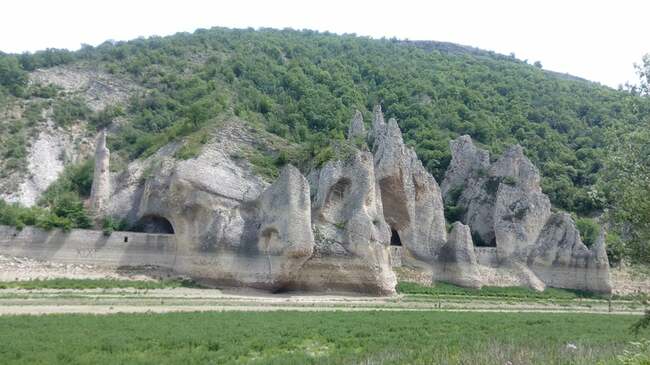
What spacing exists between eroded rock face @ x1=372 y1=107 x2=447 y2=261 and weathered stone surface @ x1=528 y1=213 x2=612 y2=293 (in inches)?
316

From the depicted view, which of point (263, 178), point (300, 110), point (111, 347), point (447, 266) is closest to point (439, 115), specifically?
point (300, 110)

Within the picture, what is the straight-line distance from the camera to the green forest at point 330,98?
66312mm

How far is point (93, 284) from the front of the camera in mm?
35344

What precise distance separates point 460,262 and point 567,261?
9.63 m

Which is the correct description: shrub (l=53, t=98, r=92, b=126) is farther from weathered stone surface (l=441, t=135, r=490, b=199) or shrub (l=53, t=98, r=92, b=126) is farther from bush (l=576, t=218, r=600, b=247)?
bush (l=576, t=218, r=600, b=247)

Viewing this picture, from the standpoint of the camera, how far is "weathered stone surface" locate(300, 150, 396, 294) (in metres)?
39.2

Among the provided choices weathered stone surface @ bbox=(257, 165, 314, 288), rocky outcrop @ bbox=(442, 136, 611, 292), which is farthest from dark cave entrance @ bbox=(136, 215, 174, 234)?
rocky outcrop @ bbox=(442, 136, 611, 292)

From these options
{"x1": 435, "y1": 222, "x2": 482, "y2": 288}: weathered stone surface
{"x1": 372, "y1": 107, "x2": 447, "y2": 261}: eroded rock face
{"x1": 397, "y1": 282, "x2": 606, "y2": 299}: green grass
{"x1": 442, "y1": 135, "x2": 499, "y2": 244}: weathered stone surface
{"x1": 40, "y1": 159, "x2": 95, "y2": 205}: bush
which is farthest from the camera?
{"x1": 442, "y1": 135, "x2": 499, "y2": 244}: weathered stone surface

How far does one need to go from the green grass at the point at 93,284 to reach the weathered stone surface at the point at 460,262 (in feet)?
62.1

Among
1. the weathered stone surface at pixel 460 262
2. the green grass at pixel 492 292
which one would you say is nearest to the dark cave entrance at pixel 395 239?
the weathered stone surface at pixel 460 262

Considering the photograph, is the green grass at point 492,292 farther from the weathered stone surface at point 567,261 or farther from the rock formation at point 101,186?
the rock formation at point 101,186

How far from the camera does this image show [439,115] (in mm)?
82312

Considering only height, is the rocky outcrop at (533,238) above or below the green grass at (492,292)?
above

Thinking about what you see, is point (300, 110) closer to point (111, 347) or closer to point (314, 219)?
point (314, 219)
